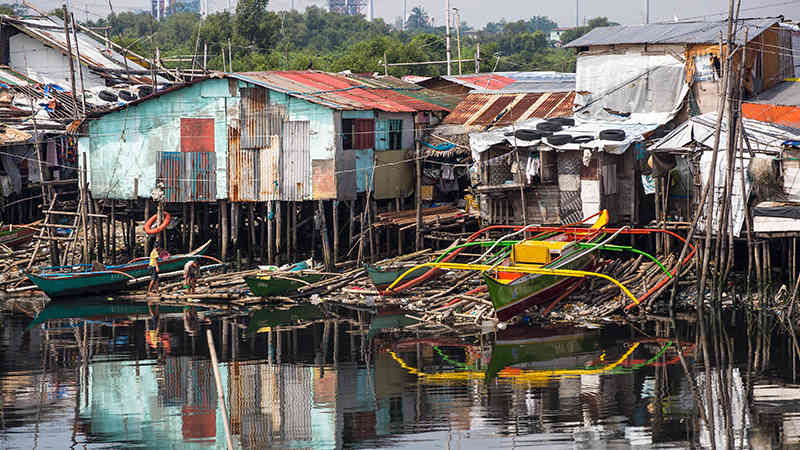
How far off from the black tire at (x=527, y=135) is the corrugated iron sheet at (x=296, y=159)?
18.8 feet

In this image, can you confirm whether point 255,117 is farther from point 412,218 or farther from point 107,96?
point 107,96

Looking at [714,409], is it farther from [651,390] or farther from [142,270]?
[142,270]

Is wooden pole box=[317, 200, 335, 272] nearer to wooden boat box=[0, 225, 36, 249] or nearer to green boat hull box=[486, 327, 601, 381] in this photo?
green boat hull box=[486, 327, 601, 381]

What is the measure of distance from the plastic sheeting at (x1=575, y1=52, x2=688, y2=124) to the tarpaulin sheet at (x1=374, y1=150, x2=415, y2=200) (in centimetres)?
529

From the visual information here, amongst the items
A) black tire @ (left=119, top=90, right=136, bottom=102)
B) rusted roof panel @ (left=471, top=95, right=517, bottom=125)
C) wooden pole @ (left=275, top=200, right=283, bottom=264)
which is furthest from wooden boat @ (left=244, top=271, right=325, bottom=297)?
black tire @ (left=119, top=90, right=136, bottom=102)

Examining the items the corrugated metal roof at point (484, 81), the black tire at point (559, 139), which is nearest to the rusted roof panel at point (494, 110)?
the corrugated metal roof at point (484, 81)

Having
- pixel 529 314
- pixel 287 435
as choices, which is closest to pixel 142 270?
pixel 529 314

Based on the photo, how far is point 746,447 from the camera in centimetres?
1394

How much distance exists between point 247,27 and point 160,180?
30412mm

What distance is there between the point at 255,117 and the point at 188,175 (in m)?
2.54

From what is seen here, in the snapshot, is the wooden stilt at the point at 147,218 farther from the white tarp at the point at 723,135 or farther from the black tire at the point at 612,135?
the white tarp at the point at 723,135

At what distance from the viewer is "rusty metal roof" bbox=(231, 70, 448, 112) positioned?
93.2 ft

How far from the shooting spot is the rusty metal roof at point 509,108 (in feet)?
105

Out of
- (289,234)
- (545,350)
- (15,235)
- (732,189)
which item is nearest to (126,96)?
(15,235)
